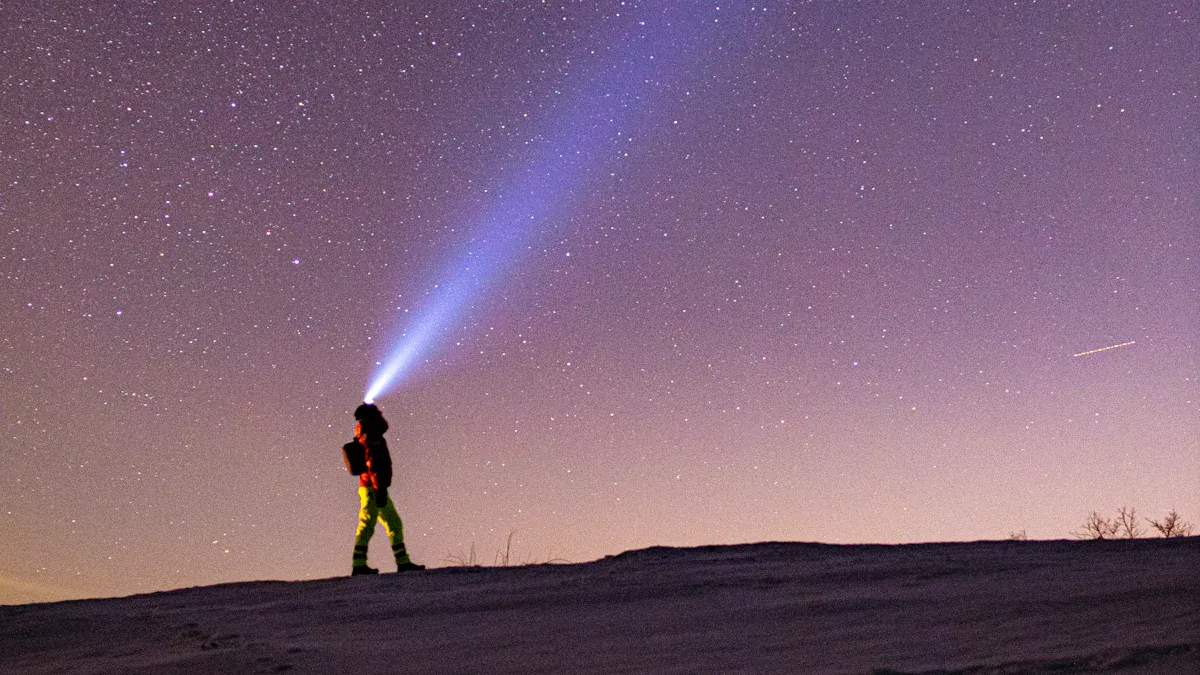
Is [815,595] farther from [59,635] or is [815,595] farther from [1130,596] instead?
[59,635]

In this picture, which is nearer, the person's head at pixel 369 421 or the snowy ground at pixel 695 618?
the snowy ground at pixel 695 618

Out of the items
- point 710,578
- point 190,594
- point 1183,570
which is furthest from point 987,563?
point 190,594

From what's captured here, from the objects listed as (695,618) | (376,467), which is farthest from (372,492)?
(695,618)

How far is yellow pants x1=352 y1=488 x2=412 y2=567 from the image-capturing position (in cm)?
1012

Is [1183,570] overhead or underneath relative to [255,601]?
underneath

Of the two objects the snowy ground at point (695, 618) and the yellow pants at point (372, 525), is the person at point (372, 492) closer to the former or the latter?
the yellow pants at point (372, 525)

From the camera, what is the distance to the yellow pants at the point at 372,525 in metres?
10.1

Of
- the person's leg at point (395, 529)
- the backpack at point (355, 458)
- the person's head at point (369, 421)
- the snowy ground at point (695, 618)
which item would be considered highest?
the person's head at point (369, 421)

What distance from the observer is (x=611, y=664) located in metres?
4.71

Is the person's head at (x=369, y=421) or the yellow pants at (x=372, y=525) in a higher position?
the person's head at (x=369, y=421)

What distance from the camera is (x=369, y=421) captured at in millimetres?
10844

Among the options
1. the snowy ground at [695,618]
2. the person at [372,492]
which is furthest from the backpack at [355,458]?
the snowy ground at [695,618]

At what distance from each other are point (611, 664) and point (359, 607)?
286cm

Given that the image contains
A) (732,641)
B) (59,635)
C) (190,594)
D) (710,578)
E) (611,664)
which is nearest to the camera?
(611,664)
